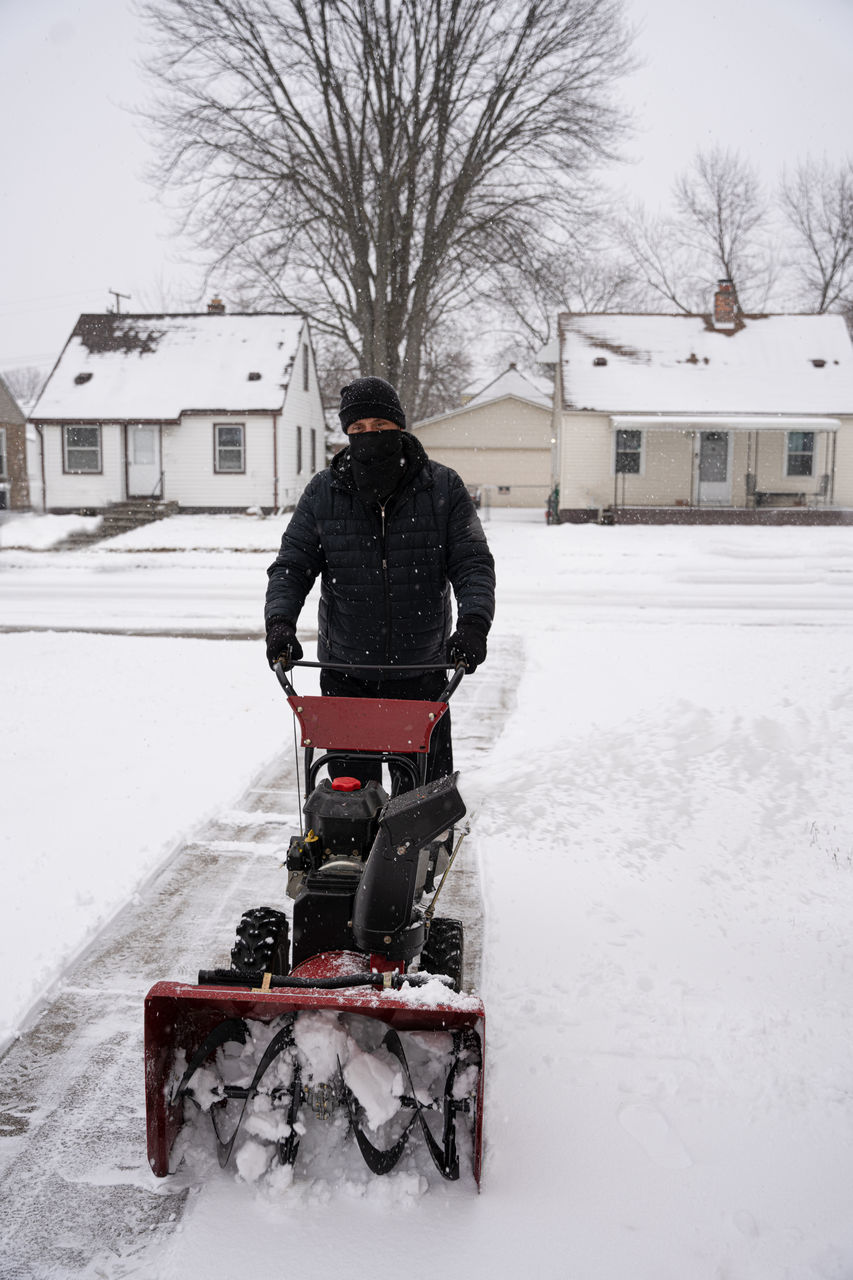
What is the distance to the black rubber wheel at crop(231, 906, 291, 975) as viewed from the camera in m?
2.89

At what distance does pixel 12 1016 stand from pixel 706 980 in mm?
2417

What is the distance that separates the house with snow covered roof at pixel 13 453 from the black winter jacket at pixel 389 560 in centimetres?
3655

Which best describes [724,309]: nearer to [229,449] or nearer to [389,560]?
[229,449]

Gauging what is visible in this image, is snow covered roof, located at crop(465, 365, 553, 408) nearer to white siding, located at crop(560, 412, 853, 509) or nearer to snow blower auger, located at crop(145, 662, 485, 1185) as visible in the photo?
white siding, located at crop(560, 412, 853, 509)

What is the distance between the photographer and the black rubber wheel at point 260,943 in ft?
9.49

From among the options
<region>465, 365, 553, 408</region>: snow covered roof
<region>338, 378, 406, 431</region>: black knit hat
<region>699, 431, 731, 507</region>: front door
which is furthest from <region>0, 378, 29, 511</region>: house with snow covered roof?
<region>338, 378, 406, 431</region>: black knit hat

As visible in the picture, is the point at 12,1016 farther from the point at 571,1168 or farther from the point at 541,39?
the point at 541,39

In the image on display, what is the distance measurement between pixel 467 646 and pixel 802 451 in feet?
94.6

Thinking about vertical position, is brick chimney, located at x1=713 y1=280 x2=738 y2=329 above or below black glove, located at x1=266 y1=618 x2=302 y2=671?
above

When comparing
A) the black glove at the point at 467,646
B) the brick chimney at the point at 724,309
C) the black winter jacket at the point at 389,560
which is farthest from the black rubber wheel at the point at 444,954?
the brick chimney at the point at 724,309

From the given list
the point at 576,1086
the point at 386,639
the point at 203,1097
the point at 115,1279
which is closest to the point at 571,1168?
the point at 576,1086

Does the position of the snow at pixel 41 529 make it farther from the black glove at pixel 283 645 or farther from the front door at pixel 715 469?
the black glove at pixel 283 645

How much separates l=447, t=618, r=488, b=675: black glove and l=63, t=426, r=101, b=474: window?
2756 cm

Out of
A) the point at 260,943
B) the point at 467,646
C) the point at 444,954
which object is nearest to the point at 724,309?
the point at 467,646
